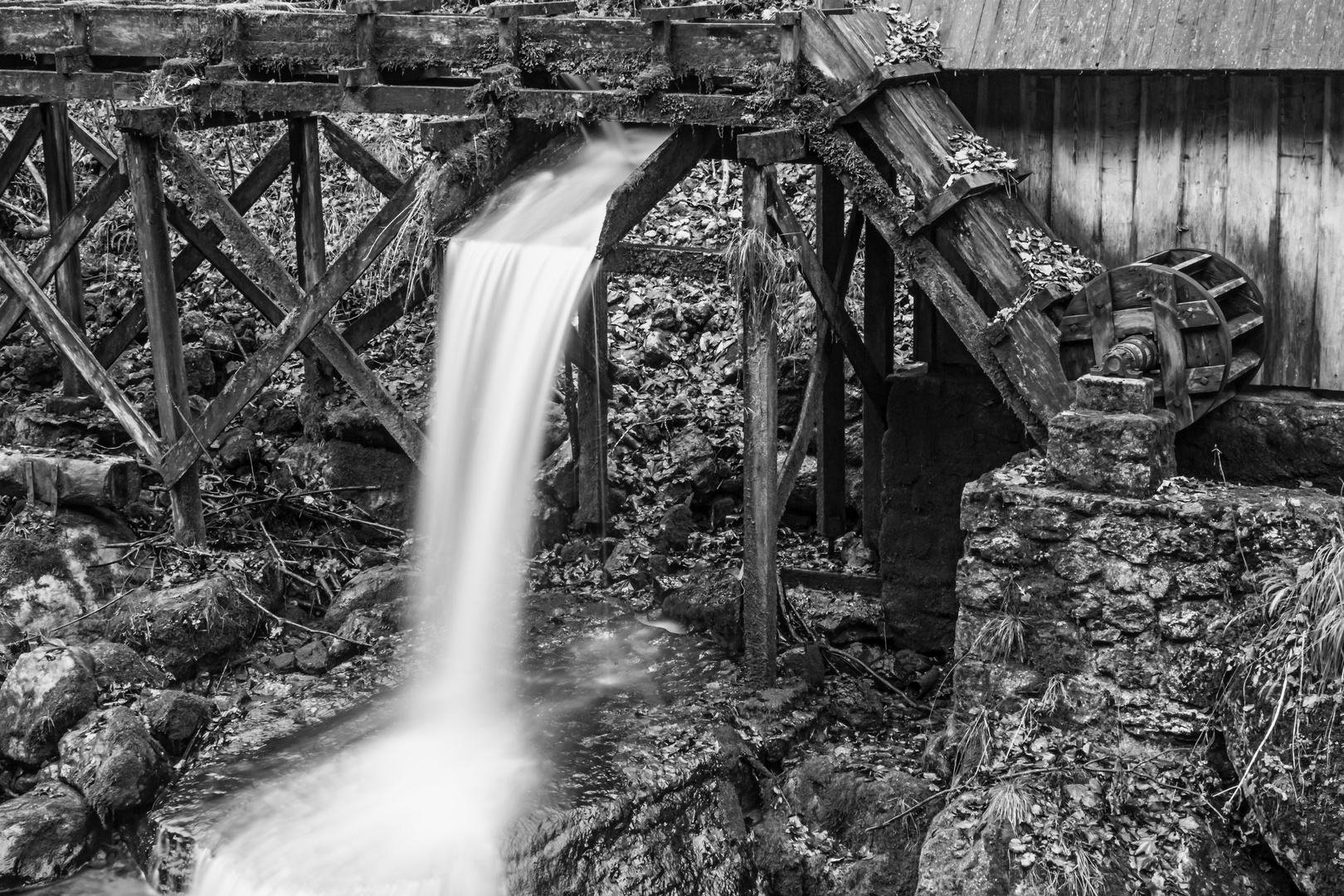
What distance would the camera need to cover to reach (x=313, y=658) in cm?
838

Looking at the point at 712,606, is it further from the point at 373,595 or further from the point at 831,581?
the point at 373,595

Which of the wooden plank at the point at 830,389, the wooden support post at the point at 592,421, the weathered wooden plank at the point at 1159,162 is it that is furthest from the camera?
the wooden support post at the point at 592,421

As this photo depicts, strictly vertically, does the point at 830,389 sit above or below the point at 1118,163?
below

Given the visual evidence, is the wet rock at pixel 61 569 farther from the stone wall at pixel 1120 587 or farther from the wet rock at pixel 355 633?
the stone wall at pixel 1120 587

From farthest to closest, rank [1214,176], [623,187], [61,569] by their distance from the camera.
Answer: [61,569] → [623,187] → [1214,176]

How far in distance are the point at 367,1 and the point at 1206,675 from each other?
18.9 ft

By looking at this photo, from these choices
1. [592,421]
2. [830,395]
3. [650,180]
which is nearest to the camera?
[650,180]

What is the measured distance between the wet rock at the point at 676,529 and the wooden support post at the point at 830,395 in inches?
37.5

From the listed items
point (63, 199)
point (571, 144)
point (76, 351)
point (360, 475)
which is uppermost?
point (63, 199)

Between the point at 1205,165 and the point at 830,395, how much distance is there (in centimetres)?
328

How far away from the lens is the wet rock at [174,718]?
290 inches

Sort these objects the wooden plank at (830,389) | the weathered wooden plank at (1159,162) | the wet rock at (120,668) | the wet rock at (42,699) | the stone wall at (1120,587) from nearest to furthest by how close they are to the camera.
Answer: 1. the stone wall at (1120,587)
2. the weathered wooden plank at (1159,162)
3. the wet rock at (42,699)
4. the wet rock at (120,668)
5. the wooden plank at (830,389)

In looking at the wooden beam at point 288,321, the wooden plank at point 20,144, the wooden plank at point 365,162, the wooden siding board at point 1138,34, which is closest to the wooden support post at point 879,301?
the wooden siding board at point 1138,34

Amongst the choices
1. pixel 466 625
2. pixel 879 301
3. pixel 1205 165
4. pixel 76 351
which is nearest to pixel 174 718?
pixel 466 625
